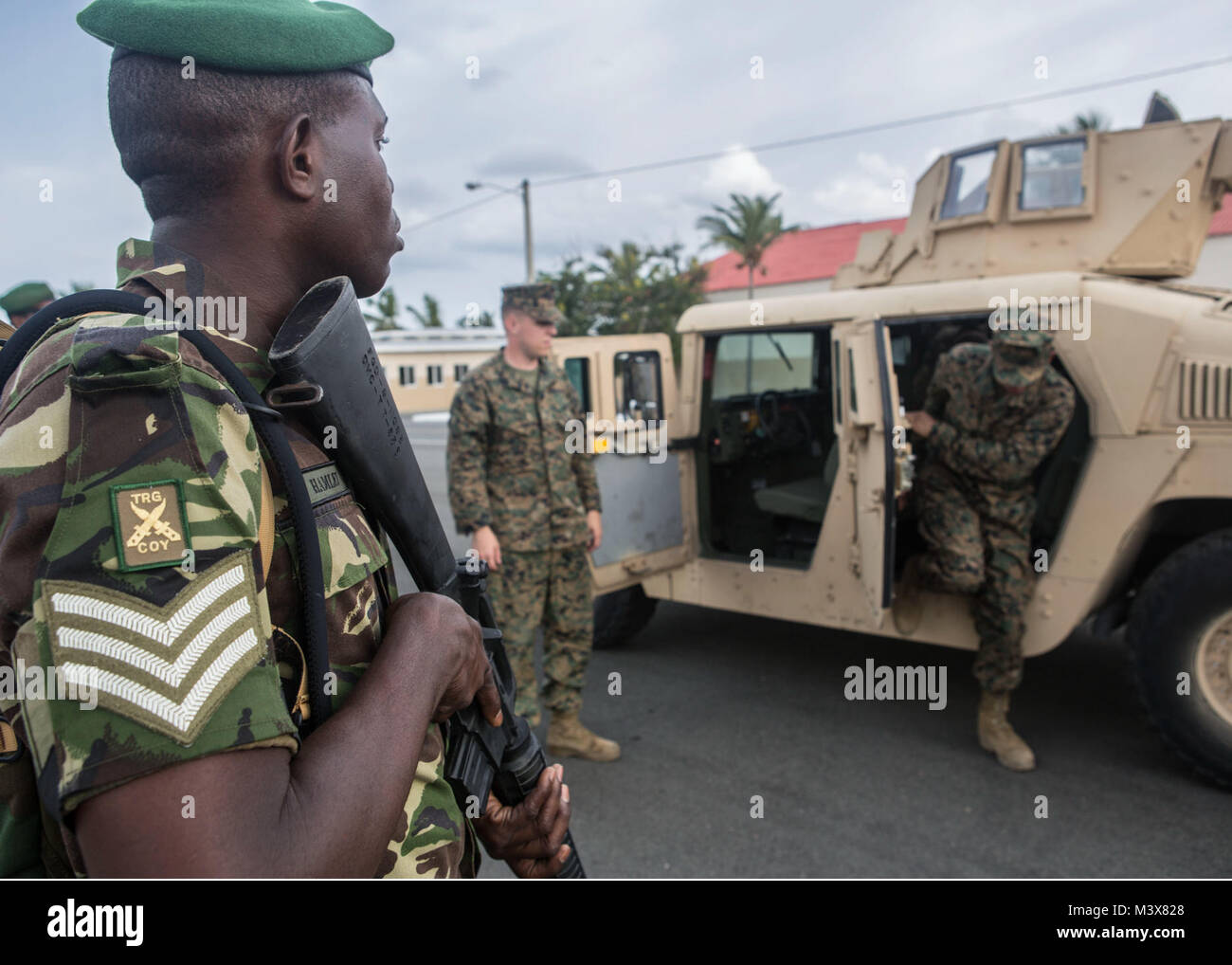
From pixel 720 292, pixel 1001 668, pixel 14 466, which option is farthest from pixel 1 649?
pixel 720 292

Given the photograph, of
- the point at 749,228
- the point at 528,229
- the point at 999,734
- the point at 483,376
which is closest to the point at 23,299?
the point at 483,376

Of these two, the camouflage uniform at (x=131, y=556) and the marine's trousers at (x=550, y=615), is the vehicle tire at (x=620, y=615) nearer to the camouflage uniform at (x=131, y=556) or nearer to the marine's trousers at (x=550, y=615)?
the marine's trousers at (x=550, y=615)

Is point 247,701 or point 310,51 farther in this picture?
point 310,51

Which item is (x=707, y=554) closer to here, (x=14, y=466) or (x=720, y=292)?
(x=14, y=466)

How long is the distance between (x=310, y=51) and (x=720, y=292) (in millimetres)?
28041

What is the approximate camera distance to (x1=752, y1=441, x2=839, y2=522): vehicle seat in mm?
4184

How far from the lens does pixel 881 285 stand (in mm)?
4613

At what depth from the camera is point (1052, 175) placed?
168 inches

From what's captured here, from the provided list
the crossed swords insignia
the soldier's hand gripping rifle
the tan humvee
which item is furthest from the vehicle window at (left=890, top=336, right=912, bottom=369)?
the crossed swords insignia

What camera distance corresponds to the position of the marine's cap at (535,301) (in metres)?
3.57

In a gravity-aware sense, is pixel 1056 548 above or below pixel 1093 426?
below

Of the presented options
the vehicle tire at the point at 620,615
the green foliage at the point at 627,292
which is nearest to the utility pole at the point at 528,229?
the green foliage at the point at 627,292

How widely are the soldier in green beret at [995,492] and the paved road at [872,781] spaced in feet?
0.98

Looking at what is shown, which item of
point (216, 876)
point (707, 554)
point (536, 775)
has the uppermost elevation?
point (216, 876)
